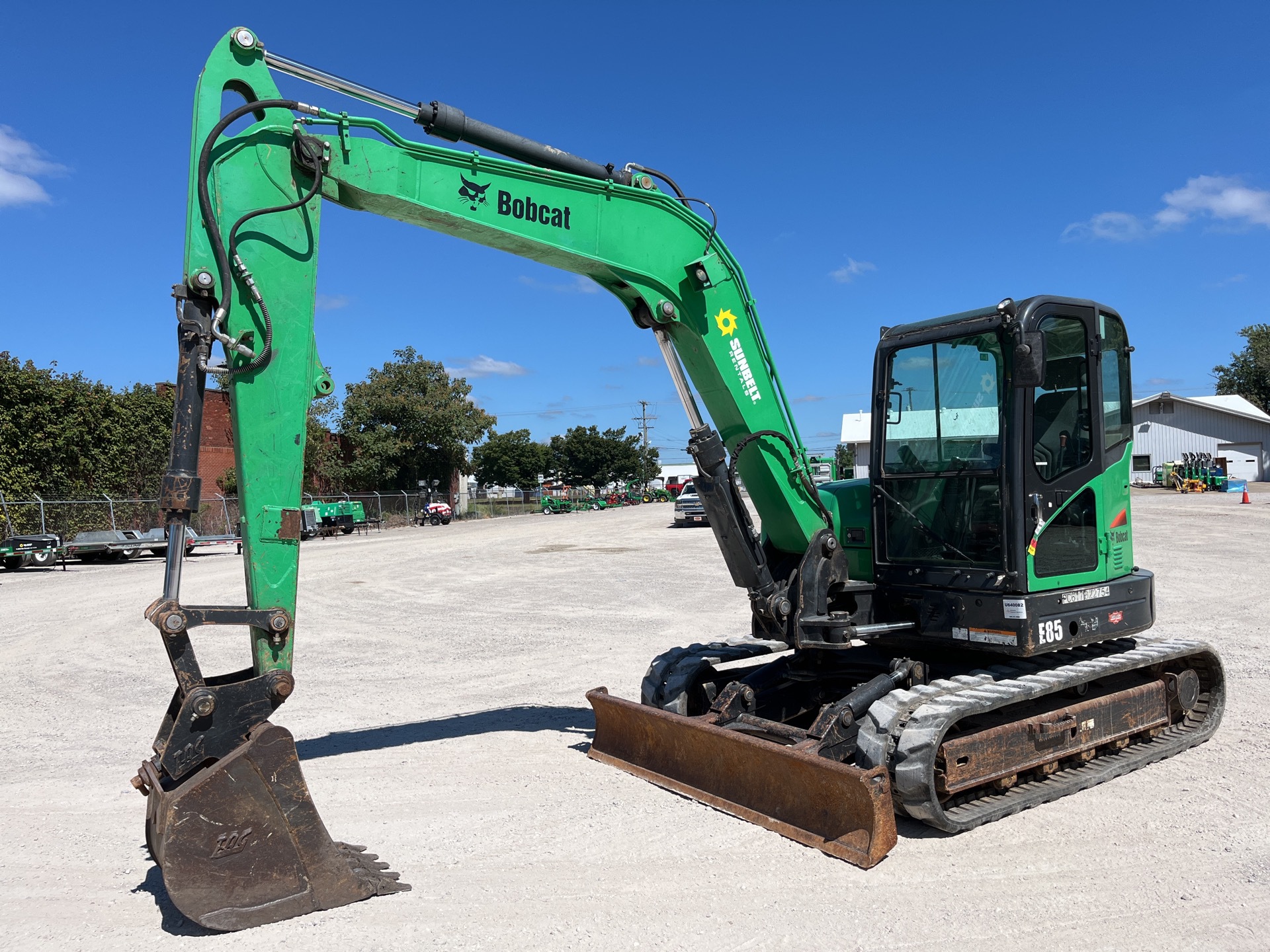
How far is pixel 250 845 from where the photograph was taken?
14.1 ft

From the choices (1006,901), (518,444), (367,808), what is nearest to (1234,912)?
(1006,901)

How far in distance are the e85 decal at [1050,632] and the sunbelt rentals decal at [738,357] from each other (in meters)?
2.42

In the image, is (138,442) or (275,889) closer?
(275,889)

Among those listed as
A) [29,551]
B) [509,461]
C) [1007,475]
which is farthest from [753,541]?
[509,461]

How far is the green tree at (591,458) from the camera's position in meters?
91.8

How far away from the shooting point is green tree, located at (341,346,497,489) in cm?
5228

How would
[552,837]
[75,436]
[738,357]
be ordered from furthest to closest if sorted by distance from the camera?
[75,436] < [738,357] < [552,837]

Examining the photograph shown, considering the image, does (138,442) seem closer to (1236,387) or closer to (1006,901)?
(1006,901)

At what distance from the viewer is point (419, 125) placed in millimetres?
5590

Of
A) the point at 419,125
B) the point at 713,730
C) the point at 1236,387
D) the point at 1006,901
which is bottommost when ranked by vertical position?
the point at 1006,901

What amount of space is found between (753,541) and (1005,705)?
1.99m

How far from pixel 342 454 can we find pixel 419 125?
49.5 metres

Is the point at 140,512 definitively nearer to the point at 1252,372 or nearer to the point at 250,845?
the point at 250,845

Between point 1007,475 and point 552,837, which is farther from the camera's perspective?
point 1007,475
